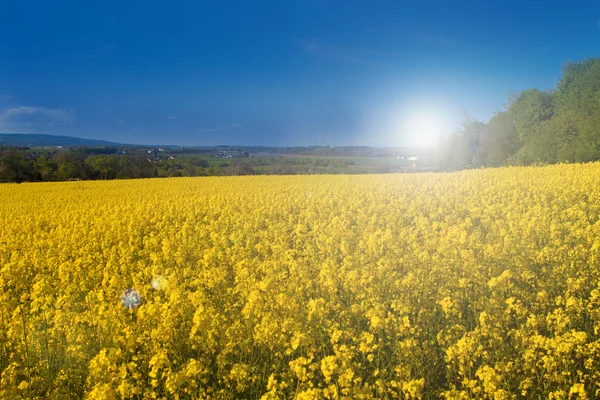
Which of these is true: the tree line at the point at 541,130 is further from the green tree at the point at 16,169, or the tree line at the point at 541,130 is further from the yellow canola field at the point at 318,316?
the green tree at the point at 16,169

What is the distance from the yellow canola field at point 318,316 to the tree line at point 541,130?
3431 centimetres

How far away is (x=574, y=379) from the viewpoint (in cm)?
409

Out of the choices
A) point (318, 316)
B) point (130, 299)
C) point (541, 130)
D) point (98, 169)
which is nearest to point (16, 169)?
point (98, 169)

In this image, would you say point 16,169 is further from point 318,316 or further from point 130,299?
point 318,316

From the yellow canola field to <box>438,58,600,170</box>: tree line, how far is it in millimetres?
34310

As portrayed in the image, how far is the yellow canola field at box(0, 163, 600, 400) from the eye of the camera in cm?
404

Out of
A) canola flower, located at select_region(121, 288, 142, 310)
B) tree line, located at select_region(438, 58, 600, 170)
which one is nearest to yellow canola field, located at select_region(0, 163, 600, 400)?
canola flower, located at select_region(121, 288, 142, 310)

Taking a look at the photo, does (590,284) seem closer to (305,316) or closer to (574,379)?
(574,379)

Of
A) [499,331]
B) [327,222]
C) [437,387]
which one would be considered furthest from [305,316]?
[327,222]

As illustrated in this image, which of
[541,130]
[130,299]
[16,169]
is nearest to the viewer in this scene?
[130,299]

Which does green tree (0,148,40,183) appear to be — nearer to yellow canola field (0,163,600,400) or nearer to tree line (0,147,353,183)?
tree line (0,147,353,183)

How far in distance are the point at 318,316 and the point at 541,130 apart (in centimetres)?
5184

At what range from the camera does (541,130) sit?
1869 inches

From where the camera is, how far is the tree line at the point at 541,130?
39.1 metres
